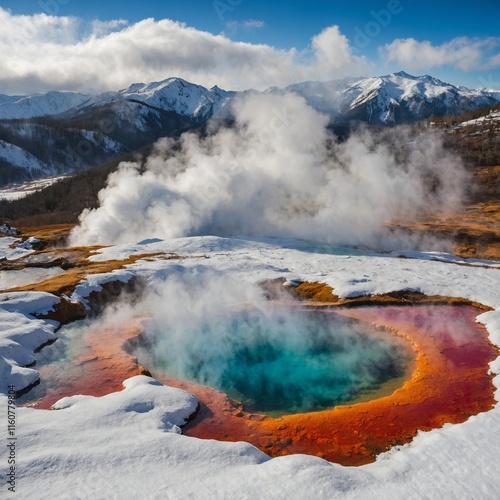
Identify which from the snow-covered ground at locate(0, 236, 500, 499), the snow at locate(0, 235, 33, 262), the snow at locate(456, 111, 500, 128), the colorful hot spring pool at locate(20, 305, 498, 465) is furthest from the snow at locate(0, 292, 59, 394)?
the snow at locate(456, 111, 500, 128)

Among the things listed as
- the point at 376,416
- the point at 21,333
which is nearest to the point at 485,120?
the point at 376,416

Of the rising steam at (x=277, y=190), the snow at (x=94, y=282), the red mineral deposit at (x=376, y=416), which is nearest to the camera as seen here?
the red mineral deposit at (x=376, y=416)

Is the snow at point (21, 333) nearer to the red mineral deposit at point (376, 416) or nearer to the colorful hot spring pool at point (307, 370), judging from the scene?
the colorful hot spring pool at point (307, 370)

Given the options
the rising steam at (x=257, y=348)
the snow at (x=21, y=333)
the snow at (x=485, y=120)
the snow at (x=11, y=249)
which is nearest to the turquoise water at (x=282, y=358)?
the rising steam at (x=257, y=348)

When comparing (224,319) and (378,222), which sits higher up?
(378,222)

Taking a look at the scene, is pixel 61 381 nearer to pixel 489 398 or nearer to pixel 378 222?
pixel 489 398

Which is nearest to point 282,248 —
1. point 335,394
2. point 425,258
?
point 425,258

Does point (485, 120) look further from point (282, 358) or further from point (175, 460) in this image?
point (175, 460)
